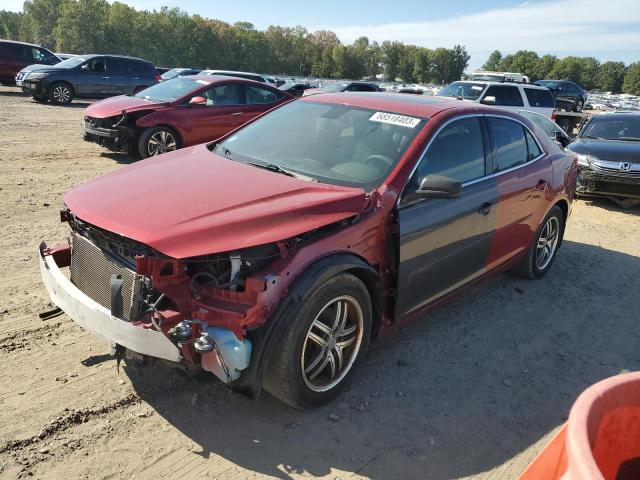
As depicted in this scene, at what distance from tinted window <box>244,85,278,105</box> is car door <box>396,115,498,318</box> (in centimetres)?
721

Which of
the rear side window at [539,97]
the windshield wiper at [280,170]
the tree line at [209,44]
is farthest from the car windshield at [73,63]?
the tree line at [209,44]

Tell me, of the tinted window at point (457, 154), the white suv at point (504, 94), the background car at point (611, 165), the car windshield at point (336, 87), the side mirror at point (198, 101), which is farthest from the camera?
the car windshield at point (336, 87)

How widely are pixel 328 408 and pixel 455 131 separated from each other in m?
2.22

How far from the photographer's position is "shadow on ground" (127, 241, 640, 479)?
9.50 ft

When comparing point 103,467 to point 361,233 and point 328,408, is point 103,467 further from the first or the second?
point 361,233

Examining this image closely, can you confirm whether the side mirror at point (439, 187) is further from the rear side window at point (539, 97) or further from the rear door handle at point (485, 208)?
the rear side window at point (539, 97)

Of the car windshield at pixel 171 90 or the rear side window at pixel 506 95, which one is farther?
the rear side window at pixel 506 95

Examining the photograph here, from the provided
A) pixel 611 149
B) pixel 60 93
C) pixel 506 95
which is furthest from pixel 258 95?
pixel 60 93

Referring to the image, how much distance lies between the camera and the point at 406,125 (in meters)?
3.87

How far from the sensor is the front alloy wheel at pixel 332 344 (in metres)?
3.13

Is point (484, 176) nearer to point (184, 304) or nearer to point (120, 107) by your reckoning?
point (184, 304)

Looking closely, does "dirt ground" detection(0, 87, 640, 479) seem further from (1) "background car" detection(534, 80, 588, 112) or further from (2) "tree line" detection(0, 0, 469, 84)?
(2) "tree line" detection(0, 0, 469, 84)

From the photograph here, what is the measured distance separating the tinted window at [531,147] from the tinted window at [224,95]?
6.60 m

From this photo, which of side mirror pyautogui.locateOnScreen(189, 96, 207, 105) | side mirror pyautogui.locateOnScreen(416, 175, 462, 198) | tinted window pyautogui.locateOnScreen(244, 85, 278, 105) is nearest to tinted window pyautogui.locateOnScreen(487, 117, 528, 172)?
side mirror pyautogui.locateOnScreen(416, 175, 462, 198)
